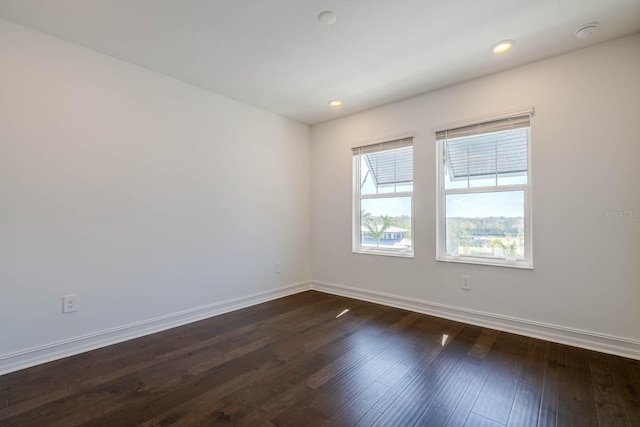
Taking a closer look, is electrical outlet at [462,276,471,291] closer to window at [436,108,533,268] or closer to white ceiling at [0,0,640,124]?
window at [436,108,533,268]

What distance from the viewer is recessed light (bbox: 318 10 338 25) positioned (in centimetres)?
212

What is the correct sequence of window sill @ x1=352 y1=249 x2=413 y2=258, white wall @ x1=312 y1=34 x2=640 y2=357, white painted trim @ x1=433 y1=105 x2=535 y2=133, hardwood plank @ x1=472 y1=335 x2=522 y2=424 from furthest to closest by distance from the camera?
window sill @ x1=352 y1=249 x2=413 y2=258, white painted trim @ x1=433 y1=105 x2=535 y2=133, white wall @ x1=312 y1=34 x2=640 y2=357, hardwood plank @ x1=472 y1=335 x2=522 y2=424

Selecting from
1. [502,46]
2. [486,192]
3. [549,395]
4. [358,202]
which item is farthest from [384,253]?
[502,46]

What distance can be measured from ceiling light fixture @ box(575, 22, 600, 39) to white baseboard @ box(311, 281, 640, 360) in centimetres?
237

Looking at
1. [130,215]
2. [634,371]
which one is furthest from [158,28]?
[634,371]

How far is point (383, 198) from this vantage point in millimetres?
3943

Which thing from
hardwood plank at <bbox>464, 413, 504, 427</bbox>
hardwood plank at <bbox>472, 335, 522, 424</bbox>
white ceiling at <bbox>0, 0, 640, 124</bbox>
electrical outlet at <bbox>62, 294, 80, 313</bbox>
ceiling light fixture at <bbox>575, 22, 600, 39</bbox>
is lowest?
hardwood plank at <bbox>464, 413, 504, 427</bbox>

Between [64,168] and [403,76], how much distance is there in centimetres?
313

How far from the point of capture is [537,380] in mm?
2029

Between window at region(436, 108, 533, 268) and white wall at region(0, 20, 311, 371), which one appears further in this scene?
window at region(436, 108, 533, 268)

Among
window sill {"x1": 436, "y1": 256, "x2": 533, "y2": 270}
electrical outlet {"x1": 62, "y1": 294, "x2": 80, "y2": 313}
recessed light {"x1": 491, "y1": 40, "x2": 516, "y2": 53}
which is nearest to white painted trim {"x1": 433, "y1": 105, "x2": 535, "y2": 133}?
recessed light {"x1": 491, "y1": 40, "x2": 516, "y2": 53}

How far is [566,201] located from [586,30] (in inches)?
52.1

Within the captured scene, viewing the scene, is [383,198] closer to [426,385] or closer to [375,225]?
A: [375,225]

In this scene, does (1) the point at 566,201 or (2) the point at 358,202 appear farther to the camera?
(2) the point at 358,202
